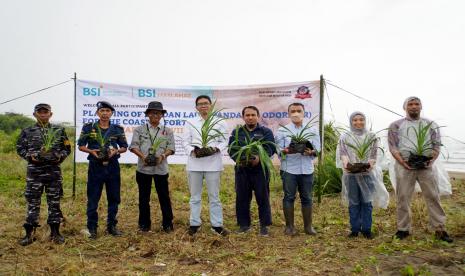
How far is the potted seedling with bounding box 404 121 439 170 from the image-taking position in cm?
459

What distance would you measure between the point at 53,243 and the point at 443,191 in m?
4.75

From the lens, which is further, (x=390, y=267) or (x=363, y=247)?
(x=363, y=247)

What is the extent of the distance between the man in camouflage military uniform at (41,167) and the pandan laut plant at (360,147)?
3.47 meters

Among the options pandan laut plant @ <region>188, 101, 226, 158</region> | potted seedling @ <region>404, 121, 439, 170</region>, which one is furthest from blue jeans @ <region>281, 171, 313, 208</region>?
potted seedling @ <region>404, 121, 439, 170</region>

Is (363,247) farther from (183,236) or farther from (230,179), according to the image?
(230,179)

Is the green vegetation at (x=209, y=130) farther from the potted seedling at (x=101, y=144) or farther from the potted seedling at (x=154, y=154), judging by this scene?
the potted seedling at (x=101, y=144)

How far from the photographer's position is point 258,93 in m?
6.88

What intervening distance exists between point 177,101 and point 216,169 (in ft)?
7.86

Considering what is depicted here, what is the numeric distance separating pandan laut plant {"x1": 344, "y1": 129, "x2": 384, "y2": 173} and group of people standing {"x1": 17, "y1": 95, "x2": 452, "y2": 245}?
39 mm

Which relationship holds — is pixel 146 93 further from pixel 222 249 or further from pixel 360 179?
pixel 360 179

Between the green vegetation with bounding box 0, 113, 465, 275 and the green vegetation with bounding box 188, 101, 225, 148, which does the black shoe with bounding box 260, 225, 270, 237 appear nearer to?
the green vegetation with bounding box 0, 113, 465, 275

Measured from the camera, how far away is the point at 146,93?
22.6 feet

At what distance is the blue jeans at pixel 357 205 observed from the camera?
481 centimetres

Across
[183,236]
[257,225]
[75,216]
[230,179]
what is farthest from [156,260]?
[230,179]
